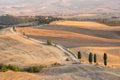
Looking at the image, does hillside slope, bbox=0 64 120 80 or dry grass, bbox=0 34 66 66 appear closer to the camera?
hillside slope, bbox=0 64 120 80

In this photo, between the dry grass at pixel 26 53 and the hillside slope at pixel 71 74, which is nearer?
the hillside slope at pixel 71 74

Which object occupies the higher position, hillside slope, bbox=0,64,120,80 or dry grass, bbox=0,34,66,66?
hillside slope, bbox=0,64,120,80

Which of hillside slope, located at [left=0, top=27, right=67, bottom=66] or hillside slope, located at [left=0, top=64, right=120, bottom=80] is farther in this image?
hillside slope, located at [left=0, top=27, right=67, bottom=66]

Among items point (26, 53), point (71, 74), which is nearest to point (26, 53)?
point (26, 53)

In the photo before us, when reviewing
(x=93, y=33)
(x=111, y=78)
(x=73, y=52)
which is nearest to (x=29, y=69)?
(x=111, y=78)

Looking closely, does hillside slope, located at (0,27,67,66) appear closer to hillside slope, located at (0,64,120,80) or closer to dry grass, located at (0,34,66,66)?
dry grass, located at (0,34,66,66)

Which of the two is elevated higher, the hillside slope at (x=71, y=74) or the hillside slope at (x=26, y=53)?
the hillside slope at (x=71, y=74)

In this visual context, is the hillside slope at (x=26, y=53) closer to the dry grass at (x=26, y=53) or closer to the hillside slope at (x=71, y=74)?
the dry grass at (x=26, y=53)

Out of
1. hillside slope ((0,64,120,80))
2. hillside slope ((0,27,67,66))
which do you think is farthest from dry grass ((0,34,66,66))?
hillside slope ((0,64,120,80))

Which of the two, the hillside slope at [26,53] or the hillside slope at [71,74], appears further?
the hillside slope at [26,53]

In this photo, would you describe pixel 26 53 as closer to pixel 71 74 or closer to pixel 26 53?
pixel 26 53

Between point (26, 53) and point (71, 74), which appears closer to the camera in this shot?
point (71, 74)

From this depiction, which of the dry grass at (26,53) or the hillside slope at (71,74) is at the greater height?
the hillside slope at (71,74)

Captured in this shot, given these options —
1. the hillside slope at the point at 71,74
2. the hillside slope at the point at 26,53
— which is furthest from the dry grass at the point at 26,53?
the hillside slope at the point at 71,74
